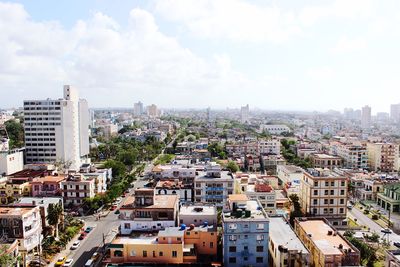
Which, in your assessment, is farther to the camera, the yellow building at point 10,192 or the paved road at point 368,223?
the yellow building at point 10,192

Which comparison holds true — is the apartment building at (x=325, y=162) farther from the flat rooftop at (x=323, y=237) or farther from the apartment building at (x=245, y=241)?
the apartment building at (x=245, y=241)

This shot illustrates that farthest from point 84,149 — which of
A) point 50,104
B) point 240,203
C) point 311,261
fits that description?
point 311,261

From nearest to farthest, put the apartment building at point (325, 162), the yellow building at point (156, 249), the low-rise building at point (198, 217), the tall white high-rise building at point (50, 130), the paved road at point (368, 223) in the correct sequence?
the yellow building at point (156, 249), the low-rise building at point (198, 217), the paved road at point (368, 223), the tall white high-rise building at point (50, 130), the apartment building at point (325, 162)

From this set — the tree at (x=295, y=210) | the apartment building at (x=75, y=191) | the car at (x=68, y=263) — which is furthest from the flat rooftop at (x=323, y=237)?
the apartment building at (x=75, y=191)

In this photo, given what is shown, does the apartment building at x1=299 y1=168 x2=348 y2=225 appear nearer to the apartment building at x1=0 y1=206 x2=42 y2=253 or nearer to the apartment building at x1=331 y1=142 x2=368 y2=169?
the apartment building at x1=0 y1=206 x2=42 y2=253

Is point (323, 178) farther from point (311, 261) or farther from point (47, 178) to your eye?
point (47, 178)

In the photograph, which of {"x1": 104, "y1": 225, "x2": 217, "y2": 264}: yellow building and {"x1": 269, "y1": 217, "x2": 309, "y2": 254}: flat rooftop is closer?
{"x1": 104, "y1": 225, "x2": 217, "y2": 264}: yellow building

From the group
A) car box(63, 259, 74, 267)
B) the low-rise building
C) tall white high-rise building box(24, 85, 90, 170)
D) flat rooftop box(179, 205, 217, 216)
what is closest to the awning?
the low-rise building

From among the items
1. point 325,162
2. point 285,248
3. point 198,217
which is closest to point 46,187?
point 198,217
